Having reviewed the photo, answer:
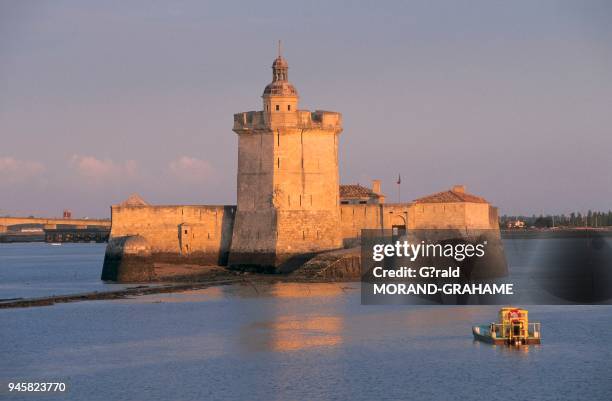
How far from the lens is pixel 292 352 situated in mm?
32781

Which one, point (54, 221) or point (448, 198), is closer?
point (448, 198)

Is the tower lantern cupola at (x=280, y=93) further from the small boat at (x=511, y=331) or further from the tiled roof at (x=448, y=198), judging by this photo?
the small boat at (x=511, y=331)

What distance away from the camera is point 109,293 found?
46.1 meters

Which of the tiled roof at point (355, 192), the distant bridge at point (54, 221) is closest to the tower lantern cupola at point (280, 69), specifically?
the tiled roof at point (355, 192)

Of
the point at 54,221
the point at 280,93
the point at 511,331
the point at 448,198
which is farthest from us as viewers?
the point at 54,221

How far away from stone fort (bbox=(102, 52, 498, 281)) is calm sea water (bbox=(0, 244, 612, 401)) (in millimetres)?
8588

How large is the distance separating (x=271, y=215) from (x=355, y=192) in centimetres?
1168

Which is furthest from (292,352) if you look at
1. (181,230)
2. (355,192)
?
(355,192)

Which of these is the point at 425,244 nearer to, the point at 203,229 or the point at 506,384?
the point at 203,229

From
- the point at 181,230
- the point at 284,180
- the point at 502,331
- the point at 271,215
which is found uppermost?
the point at 284,180

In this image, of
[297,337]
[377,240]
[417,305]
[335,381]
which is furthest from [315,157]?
[335,381]

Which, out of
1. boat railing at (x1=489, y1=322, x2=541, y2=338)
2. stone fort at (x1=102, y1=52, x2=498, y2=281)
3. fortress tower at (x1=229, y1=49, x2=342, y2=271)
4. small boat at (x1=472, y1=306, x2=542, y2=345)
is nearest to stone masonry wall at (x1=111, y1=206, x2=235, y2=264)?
stone fort at (x1=102, y1=52, x2=498, y2=281)

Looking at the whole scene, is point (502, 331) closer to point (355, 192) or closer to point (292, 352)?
point (292, 352)

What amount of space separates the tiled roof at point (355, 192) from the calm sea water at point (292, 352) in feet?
63.6
